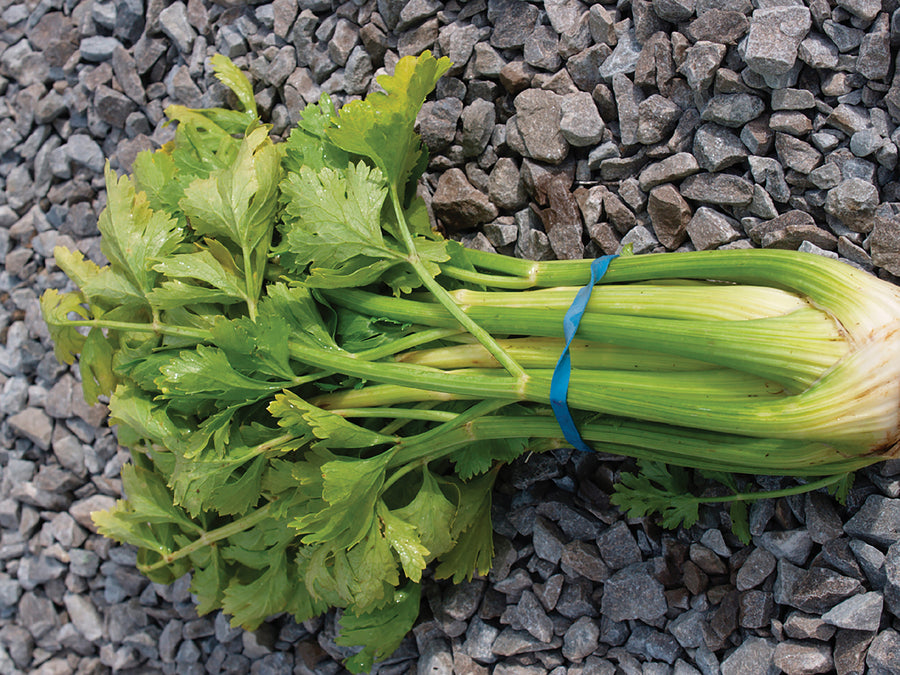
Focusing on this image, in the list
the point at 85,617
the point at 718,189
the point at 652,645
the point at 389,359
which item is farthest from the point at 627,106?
the point at 85,617

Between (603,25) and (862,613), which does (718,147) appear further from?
(862,613)

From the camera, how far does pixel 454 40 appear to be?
1.79 metres

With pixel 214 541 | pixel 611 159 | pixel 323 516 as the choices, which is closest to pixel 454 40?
pixel 611 159

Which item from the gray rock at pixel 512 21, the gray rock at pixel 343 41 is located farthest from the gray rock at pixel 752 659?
the gray rock at pixel 343 41

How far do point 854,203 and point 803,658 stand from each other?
92 centimetres

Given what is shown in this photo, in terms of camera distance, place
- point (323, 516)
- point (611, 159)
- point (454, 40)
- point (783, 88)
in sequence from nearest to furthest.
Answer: point (323, 516) → point (783, 88) → point (611, 159) → point (454, 40)

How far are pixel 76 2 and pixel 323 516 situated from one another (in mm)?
2039

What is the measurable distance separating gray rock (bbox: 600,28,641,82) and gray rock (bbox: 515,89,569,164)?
0.13m

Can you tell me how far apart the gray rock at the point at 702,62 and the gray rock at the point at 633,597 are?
3.58 ft

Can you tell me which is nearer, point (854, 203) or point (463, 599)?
point (854, 203)

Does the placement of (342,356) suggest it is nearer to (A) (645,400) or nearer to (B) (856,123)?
(A) (645,400)

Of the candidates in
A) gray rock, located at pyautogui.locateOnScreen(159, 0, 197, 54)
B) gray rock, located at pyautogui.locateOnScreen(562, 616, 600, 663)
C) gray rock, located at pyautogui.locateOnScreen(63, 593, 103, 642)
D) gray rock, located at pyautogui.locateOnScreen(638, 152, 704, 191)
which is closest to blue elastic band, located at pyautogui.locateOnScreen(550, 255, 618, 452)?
gray rock, located at pyautogui.locateOnScreen(638, 152, 704, 191)

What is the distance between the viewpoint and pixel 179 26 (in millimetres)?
2137

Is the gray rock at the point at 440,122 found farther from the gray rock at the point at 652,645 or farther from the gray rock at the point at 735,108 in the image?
the gray rock at the point at 652,645
